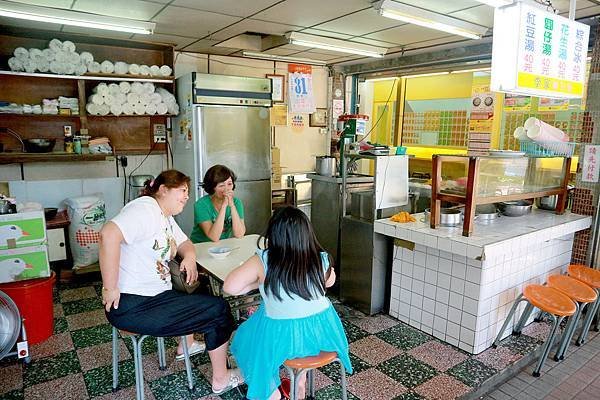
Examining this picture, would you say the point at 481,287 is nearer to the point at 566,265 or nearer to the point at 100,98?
the point at 566,265

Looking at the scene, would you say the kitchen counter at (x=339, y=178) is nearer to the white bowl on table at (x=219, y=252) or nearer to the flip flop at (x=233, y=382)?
the white bowl on table at (x=219, y=252)

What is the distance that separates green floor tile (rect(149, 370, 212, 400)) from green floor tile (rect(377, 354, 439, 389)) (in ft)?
3.78

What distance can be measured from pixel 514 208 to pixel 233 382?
269 cm

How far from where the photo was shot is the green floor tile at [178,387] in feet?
7.91

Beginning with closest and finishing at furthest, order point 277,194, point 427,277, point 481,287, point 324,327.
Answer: point 324,327, point 481,287, point 427,277, point 277,194

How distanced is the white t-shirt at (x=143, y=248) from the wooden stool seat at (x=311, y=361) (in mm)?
868

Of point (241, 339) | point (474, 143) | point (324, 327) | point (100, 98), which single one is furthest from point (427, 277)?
point (100, 98)

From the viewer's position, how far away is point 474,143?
5051mm

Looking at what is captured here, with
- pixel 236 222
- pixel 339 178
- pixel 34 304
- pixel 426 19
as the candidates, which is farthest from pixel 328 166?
→ pixel 34 304

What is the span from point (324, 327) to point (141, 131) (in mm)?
3907

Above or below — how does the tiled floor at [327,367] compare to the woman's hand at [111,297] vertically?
below

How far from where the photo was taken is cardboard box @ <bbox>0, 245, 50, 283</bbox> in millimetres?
2719

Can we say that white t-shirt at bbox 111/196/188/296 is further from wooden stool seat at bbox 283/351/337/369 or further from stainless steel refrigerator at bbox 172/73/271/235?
stainless steel refrigerator at bbox 172/73/271/235

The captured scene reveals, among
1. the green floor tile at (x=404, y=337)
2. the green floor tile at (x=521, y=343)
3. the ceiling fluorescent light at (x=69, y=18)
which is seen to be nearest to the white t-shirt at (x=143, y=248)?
the green floor tile at (x=404, y=337)
